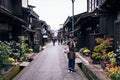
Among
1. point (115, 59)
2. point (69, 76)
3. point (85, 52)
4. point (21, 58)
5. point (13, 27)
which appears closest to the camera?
point (115, 59)

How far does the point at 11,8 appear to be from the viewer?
3431 centimetres

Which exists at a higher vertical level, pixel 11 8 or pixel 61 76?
pixel 11 8

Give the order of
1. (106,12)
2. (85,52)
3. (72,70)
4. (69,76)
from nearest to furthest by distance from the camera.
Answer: (69,76) → (72,70) → (106,12) → (85,52)

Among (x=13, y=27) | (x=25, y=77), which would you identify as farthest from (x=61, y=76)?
(x=13, y=27)

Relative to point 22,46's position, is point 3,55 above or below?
below

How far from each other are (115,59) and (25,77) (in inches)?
214

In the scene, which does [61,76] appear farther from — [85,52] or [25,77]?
[85,52]

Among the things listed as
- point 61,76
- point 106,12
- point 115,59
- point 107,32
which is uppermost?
point 106,12

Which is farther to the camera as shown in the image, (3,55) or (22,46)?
(22,46)

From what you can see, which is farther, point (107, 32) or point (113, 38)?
point (107, 32)

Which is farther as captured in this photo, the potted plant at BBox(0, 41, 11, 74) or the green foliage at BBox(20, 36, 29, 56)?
the green foliage at BBox(20, 36, 29, 56)

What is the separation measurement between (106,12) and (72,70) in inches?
203

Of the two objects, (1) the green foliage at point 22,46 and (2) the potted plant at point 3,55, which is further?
(1) the green foliage at point 22,46

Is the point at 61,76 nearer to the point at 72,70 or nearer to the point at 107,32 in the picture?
the point at 72,70
